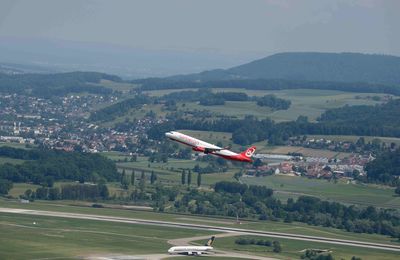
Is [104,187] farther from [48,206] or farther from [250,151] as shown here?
[250,151]

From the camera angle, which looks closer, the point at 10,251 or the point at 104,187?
the point at 10,251

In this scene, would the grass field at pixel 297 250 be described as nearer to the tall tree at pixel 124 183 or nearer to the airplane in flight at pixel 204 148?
the airplane in flight at pixel 204 148

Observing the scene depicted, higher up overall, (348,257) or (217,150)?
(217,150)

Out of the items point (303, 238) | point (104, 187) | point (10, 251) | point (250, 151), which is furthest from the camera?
point (104, 187)

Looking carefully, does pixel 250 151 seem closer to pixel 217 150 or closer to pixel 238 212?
pixel 217 150

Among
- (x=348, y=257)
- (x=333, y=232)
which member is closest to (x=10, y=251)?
(x=348, y=257)

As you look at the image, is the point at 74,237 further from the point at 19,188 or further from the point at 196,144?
the point at 19,188

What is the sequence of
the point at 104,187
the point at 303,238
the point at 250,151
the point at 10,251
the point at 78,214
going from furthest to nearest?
the point at 104,187, the point at 78,214, the point at 303,238, the point at 250,151, the point at 10,251
